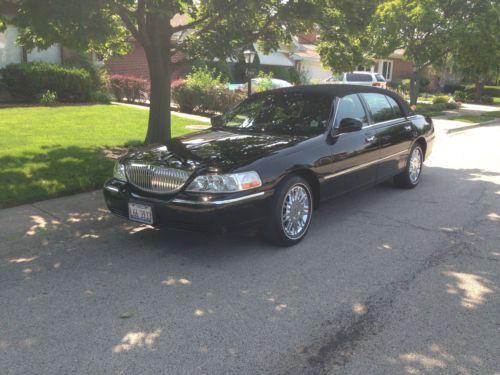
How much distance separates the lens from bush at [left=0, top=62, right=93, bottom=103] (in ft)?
52.3

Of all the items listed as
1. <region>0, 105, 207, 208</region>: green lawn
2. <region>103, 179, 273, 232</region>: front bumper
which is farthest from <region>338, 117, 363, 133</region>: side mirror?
<region>0, 105, 207, 208</region>: green lawn

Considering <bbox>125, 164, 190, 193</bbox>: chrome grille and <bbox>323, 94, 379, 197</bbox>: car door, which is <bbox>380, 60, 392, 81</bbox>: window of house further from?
<bbox>125, 164, 190, 193</bbox>: chrome grille

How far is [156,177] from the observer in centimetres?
459

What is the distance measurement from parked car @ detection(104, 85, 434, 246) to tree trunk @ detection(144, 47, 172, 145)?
3201mm

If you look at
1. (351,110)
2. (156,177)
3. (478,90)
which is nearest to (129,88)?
(351,110)

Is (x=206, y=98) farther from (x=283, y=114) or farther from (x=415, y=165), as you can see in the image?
(x=283, y=114)

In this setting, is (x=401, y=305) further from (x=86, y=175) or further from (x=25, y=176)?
(x=25, y=176)

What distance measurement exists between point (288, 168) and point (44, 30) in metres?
3.74

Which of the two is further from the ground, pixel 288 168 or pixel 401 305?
pixel 288 168

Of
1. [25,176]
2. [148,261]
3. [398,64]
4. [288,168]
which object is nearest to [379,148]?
[288,168]

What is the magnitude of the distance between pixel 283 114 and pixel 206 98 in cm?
1126

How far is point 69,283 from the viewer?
159 inches

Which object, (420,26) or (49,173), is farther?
(420,26)

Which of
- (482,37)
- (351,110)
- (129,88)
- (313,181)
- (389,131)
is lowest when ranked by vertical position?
(313,181)
